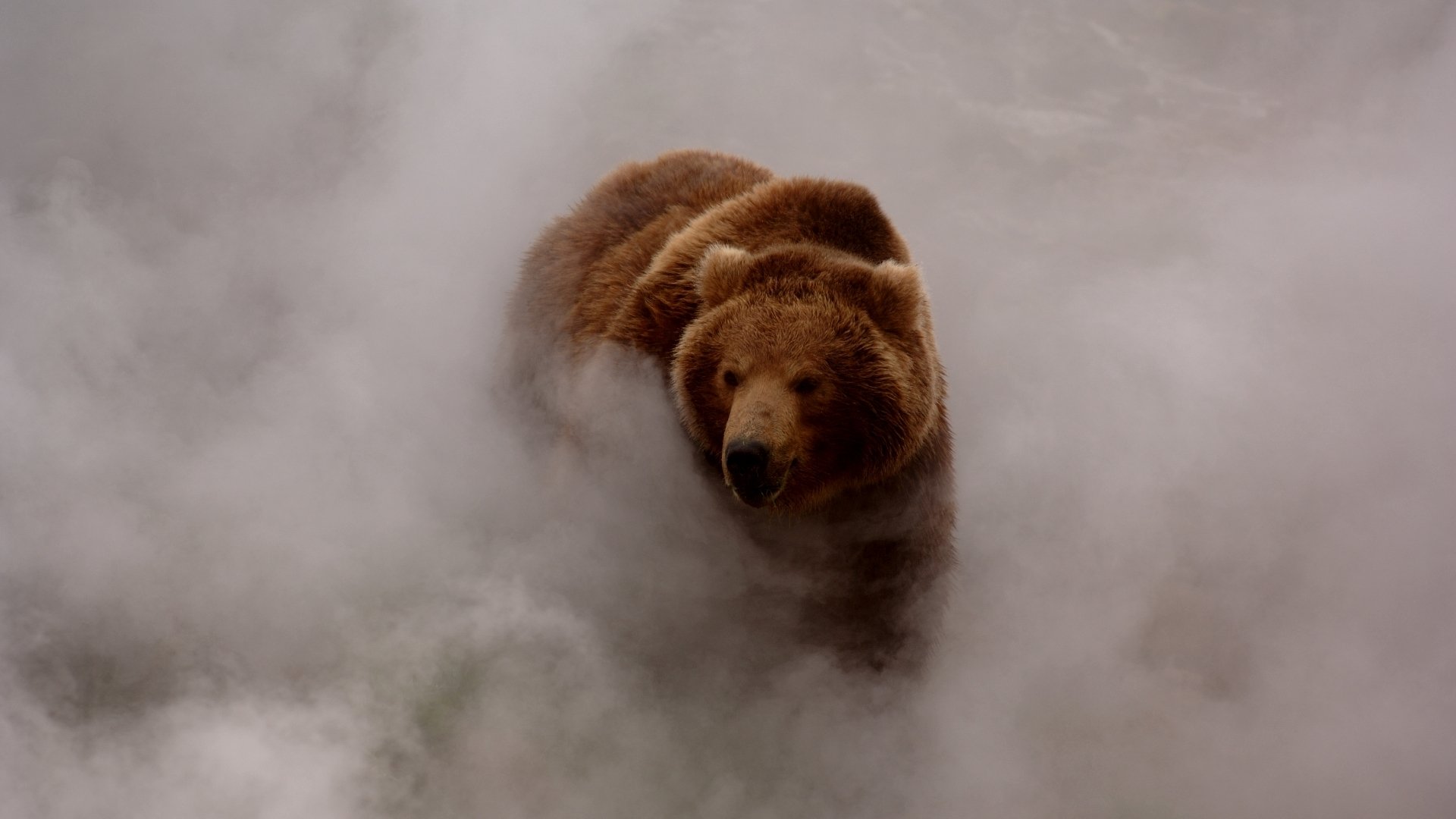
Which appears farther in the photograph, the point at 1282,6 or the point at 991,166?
the point at 1282,6

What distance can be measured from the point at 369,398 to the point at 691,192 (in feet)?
4.62

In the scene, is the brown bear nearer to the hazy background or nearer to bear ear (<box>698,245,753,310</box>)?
bear ear (<box>698,245,753,310</box>)

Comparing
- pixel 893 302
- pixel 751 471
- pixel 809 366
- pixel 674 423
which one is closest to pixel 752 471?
pixel 751 471

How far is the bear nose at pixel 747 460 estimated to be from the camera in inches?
95.6

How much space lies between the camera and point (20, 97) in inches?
191

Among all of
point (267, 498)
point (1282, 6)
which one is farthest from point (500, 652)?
point (1282, 6)

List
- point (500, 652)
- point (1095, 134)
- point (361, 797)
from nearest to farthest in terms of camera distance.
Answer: point (361, 797), point (500, 652), point (1095, 134)

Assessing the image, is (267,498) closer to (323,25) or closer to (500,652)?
(500,652)

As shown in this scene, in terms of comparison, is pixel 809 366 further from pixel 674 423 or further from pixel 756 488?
pixel 674 423

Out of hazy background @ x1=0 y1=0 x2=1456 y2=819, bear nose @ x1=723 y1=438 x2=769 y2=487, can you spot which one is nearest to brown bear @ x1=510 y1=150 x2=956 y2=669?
bear nose @ x1=723 y1=438 x2=769 y2=487

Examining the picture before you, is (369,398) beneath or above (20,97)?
beneath

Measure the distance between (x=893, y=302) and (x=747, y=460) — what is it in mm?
636

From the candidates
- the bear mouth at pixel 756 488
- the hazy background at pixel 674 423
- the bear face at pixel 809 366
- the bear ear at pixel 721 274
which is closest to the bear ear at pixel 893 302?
the bear face at pixel 809 366

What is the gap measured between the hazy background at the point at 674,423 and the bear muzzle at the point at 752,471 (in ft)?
1.55
